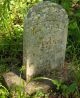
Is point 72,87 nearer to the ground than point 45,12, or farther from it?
nearer to the ground

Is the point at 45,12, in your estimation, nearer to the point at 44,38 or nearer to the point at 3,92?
the point at 44,38

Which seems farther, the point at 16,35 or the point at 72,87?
the point at 16,35

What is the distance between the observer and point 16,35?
4473mm

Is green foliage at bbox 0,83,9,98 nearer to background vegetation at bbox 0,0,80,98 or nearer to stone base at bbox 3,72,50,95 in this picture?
stone base at bbox 3,72,50,95

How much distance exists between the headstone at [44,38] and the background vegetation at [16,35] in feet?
1.21

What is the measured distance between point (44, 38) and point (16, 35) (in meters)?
1.06

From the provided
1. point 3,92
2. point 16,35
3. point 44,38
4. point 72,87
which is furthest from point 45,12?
point 16,35

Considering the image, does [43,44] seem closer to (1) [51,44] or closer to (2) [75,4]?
(1) [51,44]

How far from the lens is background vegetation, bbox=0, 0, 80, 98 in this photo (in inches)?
163

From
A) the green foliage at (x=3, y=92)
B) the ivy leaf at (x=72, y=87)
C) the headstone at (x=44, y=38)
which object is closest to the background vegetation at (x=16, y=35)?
the ivy leaf at (x=72, y=87)

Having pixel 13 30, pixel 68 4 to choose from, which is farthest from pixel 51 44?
pixel 68 4

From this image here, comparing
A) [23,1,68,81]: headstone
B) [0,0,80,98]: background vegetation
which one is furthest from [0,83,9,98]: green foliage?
[0,0,80,98]: background vegetation

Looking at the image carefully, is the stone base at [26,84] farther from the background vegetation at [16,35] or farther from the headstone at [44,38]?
the background vegetation at [16,35]

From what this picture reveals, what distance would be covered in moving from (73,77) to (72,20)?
1280mm
